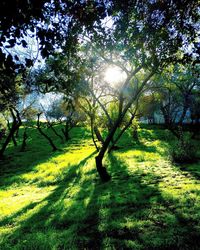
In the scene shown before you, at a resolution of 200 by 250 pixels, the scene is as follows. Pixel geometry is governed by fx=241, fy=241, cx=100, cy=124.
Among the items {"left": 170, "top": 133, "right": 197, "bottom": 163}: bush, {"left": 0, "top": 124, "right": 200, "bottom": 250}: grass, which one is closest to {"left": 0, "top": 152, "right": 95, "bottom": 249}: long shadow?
{"left": 0, "top": 124, "right": 200, "bottom": 250}: grass

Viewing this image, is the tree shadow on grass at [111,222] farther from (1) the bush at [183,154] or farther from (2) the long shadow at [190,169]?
(1) the bush at [183,154]

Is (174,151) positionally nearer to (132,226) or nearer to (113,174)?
(113,174)

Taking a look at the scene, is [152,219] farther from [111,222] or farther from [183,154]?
[183,154]

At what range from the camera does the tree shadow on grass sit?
669 cm

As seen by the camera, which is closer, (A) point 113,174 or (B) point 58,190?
(B) point 58,190

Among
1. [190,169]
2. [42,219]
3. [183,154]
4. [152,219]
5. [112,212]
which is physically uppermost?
[183,154]

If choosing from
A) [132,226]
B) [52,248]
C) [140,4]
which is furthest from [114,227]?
[140,4]

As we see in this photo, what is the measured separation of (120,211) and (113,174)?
23.9 ft

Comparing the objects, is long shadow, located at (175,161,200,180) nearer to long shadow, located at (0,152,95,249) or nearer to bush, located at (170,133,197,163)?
bush, located at (170,133,197,163)

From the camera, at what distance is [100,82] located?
1841 centimetres

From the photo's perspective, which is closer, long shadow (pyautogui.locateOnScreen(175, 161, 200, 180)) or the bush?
long shadow (pyautogui.locateOnScreen(175, 161, 200, 180))

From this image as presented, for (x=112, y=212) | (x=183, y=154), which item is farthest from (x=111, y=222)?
(x=183, y=154)

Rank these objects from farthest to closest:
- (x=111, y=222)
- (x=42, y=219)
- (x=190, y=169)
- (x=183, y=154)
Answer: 1. (x=183, y=154)
2. (x=190, y=169)
3. (x=42, y=219)
4. (x=111, y=222)

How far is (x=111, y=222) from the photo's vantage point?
819 centimetres
